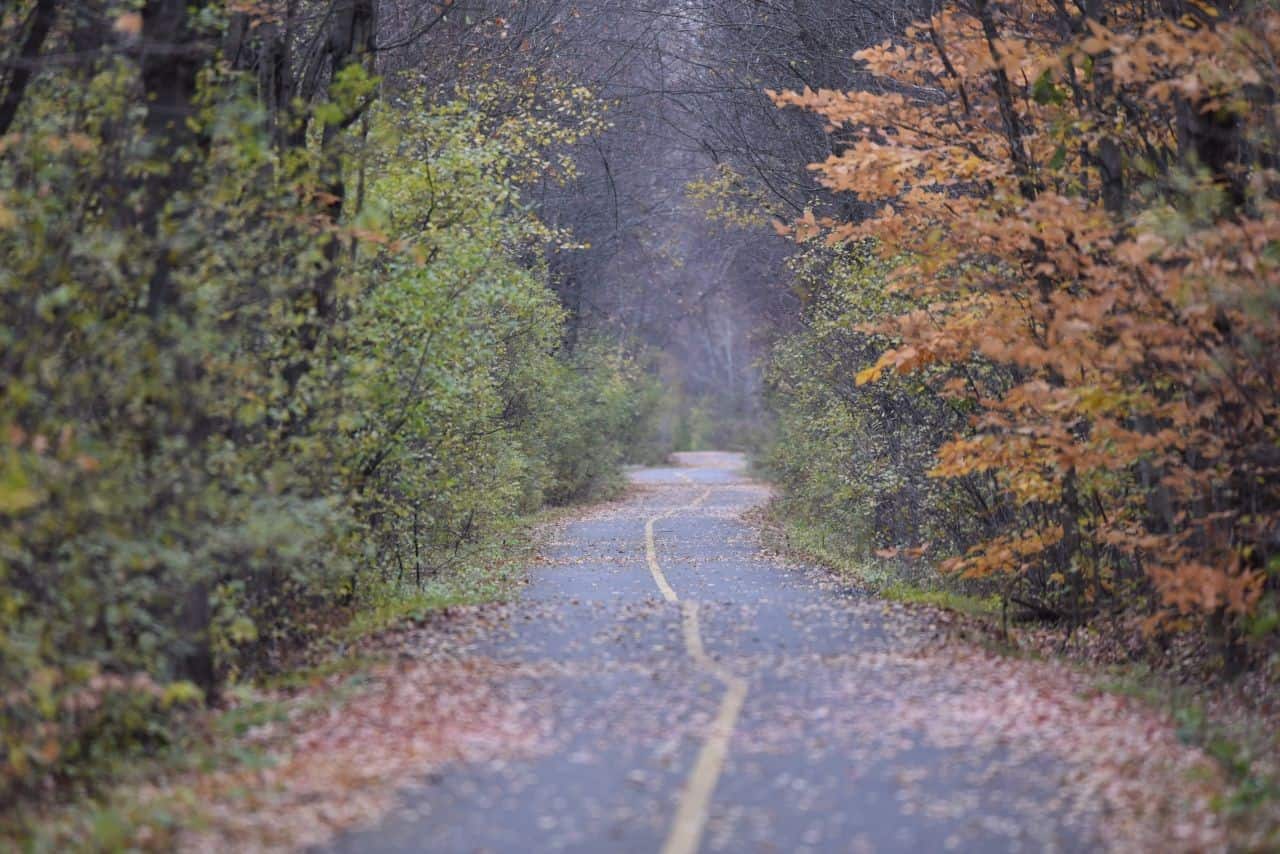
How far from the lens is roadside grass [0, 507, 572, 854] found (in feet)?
25.3

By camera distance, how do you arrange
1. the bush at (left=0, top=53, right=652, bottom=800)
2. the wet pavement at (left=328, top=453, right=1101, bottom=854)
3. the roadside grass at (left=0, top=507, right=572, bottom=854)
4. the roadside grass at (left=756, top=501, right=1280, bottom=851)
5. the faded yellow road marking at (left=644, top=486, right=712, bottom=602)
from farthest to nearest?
the faded yellow road marking at (left=644, top=486, right=712, bottom=602) → the bush at (left=0, top=53, right=652, bottom=800) → the roadside grass at (left=756, top=501, right=1280, bottom=851) → the roadside grass at (left=0, top=507, right=572, bottom=854) → the wet pavement at (left=328, top=453, right=1101, bottom=854)

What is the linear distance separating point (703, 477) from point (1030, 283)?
1884 inches

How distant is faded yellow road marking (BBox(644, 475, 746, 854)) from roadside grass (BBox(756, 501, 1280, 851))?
2742 mm

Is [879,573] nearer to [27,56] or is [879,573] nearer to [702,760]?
[702,760]

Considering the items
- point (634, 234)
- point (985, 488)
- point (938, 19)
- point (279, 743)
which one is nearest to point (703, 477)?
point (634, 234)

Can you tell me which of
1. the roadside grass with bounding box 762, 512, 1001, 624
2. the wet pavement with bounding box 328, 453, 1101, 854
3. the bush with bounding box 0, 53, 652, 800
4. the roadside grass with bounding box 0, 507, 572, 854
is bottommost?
the roadside grass with bounding box 762, 512, 1001, 624

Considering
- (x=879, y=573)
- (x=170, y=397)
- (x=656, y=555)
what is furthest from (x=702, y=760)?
(x=656, y=555)

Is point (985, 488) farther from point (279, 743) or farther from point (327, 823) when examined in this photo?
point (327, 823)

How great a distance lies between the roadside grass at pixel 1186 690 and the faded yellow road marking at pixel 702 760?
9.00 feet

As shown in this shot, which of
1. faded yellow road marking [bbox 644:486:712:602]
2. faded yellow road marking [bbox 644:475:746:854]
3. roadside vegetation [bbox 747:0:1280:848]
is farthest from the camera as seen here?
faded yellow road marking [bbox 644:486:712:602]

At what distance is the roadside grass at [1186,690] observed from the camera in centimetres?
829

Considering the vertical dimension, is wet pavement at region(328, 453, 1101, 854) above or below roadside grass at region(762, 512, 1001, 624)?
above

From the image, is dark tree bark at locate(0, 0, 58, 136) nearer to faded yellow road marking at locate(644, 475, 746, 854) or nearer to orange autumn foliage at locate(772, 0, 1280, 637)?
faded yellow road marking at locate(644, 475, 746, 854)

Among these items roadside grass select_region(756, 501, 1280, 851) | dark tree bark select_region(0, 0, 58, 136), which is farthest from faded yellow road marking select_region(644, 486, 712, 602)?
dark tree bark select_region(0, 0, 58, 136)
